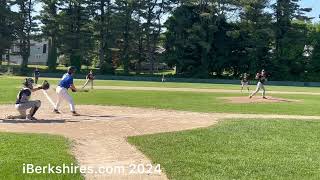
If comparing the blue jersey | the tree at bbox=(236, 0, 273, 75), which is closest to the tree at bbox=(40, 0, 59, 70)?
the tree at bbox=(236, 0, 273, 75)

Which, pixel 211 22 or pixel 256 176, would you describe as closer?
pixel 256 176

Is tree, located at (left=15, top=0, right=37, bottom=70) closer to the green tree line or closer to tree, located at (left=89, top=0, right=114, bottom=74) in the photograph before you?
the green tree line

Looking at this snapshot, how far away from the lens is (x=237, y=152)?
11953mm

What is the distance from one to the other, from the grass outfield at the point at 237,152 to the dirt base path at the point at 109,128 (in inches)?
23.6

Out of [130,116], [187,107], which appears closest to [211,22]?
[187,107]

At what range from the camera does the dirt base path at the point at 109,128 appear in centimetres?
1061

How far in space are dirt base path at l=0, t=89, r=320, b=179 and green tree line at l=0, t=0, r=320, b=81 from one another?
192ft

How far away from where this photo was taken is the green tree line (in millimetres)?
80125

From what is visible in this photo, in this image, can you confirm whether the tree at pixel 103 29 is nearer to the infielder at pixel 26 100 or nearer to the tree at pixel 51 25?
the tree at pixel 51 25

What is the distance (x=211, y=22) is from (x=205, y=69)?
7.28 m

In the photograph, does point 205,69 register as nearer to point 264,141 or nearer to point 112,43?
point 112,43

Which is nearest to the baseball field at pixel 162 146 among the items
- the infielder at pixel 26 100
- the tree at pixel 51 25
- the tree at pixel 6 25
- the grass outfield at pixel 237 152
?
the grass outfield at pixel 237 152

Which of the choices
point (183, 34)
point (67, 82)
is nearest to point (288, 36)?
point (183, 34)

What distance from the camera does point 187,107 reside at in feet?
83.5
